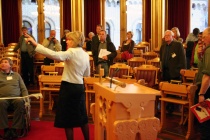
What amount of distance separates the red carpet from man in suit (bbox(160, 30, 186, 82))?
164 centimetres

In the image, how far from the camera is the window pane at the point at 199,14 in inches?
515

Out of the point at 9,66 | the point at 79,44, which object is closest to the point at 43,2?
the point at 9,66

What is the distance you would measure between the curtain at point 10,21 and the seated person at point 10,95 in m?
9.02

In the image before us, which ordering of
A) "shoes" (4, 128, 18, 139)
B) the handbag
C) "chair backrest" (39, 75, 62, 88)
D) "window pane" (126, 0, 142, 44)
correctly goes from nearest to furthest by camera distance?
"shoes" (4, 128, 18, 139) < "chair backrest" (39, 75, 62, 88) < the handbag < "window pane" (126, 0, 142, 44)

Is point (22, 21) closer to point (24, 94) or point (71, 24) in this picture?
point (71, 24)

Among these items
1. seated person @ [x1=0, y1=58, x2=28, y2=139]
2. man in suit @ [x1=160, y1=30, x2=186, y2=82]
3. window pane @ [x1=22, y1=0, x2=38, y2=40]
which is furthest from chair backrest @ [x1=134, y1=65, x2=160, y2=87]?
window pane @ [x1=22, y1=0, x2=38, y2=40]

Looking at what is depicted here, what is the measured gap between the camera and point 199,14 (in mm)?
13273

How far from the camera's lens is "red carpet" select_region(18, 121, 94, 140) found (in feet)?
15.4

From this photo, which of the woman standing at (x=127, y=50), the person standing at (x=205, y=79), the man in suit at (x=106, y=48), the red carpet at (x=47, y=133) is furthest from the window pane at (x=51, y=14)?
the person standing at (x=205, y=79)

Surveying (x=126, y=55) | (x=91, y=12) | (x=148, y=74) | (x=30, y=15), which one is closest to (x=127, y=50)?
(x=126, y=55)

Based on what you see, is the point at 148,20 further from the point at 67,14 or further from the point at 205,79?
the point at 205,79

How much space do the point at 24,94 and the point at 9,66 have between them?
474 mm

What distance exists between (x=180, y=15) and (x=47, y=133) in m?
9.56

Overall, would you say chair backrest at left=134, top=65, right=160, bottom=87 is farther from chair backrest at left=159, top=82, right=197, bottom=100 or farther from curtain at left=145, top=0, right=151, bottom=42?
curtain at left=145, top=0, right=151, bottom=42
